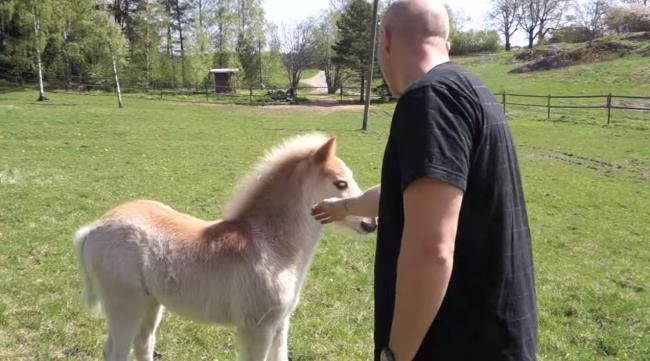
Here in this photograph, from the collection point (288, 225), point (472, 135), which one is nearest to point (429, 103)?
point (472, 135)

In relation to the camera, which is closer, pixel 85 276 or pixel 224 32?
pixel 85 276

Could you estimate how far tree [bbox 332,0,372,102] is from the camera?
149 feet

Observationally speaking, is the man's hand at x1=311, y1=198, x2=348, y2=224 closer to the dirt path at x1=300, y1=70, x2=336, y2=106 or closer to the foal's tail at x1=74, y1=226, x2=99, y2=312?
the foal's tail at x1=74, y1=226, x2=99, y2=312

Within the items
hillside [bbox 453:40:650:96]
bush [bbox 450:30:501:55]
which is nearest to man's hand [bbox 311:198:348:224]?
hillside [bbox 453:40:650:96]

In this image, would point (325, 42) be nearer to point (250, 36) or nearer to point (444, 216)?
point (250, 36)

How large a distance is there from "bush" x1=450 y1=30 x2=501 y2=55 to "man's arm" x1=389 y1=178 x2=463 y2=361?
73.8 metres

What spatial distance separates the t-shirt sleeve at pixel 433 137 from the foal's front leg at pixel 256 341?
2.33 metres

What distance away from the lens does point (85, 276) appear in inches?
149

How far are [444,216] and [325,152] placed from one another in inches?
92.6

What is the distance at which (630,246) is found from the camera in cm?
895

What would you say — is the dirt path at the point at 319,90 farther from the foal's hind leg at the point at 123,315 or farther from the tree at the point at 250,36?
the foal's hind leg at the point at 123,315

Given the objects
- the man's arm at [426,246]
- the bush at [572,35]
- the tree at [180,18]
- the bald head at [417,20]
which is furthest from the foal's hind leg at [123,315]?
the bush at [572,35]

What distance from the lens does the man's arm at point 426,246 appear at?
58.6 inches

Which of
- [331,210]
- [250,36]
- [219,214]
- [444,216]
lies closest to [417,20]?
[444,216]
